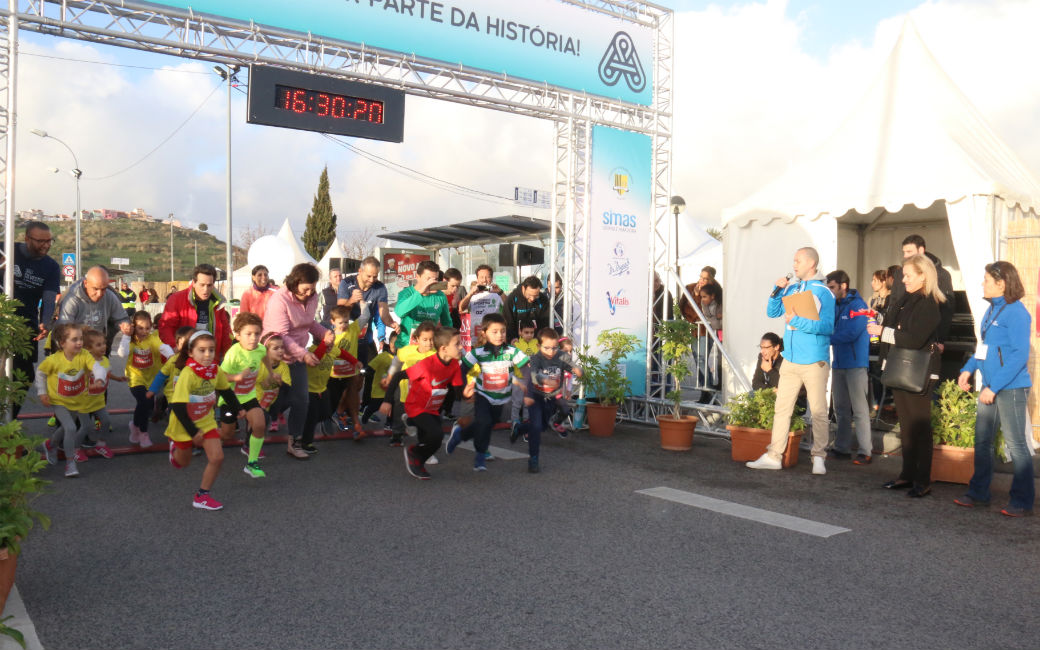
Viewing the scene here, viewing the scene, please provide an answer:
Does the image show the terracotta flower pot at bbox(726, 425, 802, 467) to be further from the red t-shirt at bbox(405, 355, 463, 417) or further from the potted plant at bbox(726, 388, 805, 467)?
the red t-shirt at bbox(405, 355, 463, 417)

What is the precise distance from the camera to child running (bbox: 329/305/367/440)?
921 centimetres

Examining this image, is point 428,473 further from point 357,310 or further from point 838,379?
point 838,379

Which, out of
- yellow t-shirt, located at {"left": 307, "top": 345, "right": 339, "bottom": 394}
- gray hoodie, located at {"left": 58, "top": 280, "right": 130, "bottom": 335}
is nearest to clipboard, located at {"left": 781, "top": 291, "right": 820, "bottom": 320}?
yellow t-shirt, located at {"left": 307, "top": 345, "right": 339, "bottom": 394}

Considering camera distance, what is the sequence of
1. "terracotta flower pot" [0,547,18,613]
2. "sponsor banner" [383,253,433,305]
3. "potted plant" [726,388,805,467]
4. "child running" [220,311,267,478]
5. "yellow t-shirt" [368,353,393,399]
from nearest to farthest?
"terracotta flower pot" [0,547,18,613]
"child running" [220,311,267,478]
"potted plant" [726,388,805,467]
"yellow t-shirt" [368,353,393,399]
"sponsor banner" [383,253,433,305]

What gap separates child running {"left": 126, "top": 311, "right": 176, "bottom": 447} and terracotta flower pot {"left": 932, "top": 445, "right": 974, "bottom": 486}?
25.6ft

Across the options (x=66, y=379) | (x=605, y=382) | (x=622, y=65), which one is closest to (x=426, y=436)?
(x=66, y=379)

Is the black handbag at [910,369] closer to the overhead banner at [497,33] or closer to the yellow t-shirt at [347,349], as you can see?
the yellow t-shirt at [347,349]

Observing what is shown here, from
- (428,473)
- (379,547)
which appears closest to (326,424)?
(428,473)

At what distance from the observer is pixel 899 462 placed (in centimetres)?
852

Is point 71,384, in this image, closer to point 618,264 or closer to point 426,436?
point 426,436

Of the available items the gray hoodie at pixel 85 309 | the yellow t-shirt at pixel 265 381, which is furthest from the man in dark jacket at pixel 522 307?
the gray hoodie at pixel 85 309

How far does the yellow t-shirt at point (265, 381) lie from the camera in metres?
7.25

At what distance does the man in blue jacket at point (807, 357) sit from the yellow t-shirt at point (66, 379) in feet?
22.0

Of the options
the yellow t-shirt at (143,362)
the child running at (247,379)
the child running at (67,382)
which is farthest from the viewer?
the yellow t-shirt at (143,362)
